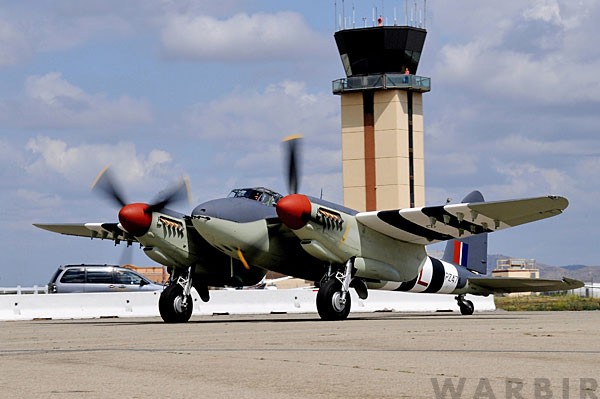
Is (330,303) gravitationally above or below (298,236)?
below

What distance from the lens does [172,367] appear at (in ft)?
40.9

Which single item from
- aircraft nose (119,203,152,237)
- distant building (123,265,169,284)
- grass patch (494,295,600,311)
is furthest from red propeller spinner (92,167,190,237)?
distant building (123,265,169,284)

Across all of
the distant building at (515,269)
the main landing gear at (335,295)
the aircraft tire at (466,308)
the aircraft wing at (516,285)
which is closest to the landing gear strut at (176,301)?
the main landing gear at (335,295)

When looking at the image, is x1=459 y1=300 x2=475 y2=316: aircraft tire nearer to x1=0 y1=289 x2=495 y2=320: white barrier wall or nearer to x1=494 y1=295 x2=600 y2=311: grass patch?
x1=0 y1=289 x2=495 y2=320: white barrier wall

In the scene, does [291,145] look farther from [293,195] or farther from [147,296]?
[147,296]

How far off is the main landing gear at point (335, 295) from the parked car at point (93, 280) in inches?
633

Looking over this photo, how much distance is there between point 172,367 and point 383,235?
15.6m

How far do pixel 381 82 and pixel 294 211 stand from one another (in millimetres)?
49245

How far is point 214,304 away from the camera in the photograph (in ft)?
113

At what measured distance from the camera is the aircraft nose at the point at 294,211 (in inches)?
961

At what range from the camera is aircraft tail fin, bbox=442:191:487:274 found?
33531 mm

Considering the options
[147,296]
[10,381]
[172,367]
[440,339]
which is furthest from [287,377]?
[147,296]

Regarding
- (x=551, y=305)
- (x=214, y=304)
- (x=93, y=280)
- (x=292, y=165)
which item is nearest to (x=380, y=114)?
(x=551, y=305)

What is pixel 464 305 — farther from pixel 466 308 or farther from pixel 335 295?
pixel 335 295
